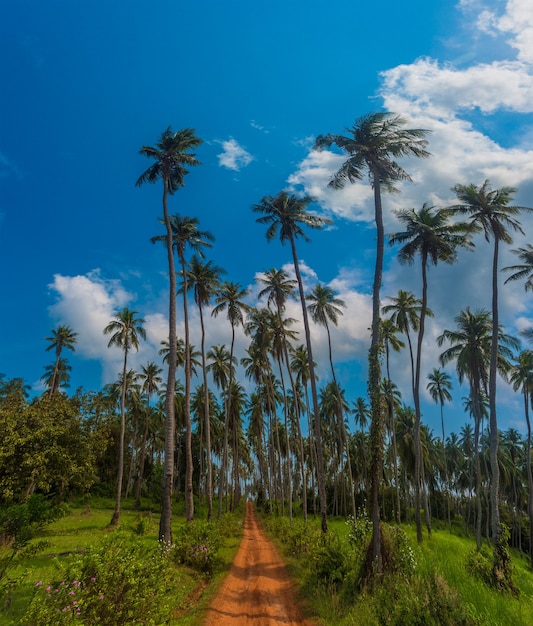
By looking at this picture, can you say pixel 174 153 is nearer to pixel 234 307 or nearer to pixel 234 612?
pixel 234 307

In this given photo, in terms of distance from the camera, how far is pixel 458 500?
258ft

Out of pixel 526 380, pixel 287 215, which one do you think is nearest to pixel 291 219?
pixel 287 215

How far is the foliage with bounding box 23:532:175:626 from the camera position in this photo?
5.28 meters

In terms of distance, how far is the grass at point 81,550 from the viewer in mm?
7527

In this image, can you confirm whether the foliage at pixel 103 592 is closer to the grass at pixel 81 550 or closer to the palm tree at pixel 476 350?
the grass at pixel 81 550

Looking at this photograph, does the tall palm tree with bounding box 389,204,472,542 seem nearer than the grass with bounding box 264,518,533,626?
No

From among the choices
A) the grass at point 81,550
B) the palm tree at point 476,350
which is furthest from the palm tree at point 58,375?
the palm tree at point 476,350

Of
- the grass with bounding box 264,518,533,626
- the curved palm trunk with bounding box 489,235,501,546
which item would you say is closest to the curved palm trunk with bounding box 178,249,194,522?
the grass with bounding box 264,518,533,626

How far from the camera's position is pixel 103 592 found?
20.6 feet

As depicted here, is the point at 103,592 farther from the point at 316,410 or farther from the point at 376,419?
the point at 316,410

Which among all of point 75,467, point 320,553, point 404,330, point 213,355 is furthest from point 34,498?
point 213,355

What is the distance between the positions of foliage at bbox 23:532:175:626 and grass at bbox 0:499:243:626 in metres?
0.29

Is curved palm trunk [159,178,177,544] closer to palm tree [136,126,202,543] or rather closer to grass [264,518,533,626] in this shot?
palm tree [136,126,202,543]

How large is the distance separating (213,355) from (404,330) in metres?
19.8
